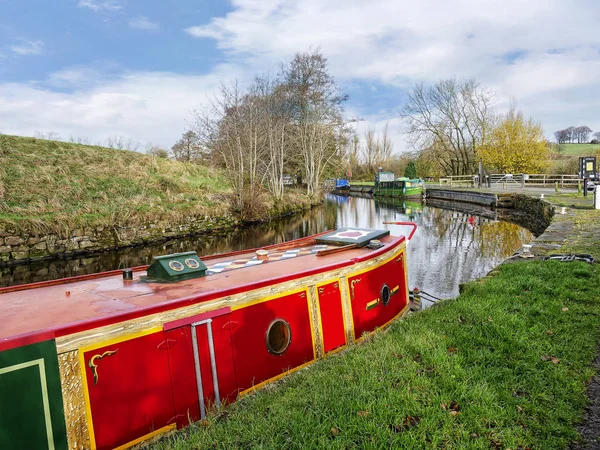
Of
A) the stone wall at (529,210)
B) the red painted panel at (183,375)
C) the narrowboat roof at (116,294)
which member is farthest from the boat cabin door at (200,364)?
the stone wall at (529,210)

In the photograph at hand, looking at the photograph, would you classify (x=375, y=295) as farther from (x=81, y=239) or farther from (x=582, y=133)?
(x=582, y=133)

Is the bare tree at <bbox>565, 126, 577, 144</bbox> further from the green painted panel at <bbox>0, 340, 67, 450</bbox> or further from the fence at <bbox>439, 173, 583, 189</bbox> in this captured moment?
the green painted panel at <bbox>0, 340, 67, 450</bbox>

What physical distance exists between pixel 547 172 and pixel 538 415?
3770cm

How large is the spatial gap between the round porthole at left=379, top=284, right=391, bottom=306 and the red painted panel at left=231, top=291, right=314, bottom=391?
1.73 metres

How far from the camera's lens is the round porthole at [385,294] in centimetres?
585

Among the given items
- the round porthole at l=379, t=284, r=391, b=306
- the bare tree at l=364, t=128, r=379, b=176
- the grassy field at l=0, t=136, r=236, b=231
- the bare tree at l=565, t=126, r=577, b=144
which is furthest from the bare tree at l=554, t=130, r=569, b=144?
the round porthole at l=379, t=284, r=391, b=306

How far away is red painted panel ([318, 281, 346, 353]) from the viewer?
471 cm

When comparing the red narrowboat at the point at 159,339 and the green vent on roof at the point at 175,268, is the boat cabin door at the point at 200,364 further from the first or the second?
the green vent on roof at the point at 175,268

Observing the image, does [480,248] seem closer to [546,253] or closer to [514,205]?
[546,253]

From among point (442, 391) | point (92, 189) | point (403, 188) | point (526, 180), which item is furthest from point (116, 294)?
point (526, 180)

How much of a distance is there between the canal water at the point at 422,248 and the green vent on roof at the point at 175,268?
551 cm

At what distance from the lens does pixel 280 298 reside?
4211 mm

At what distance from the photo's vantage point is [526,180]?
32.8 meters

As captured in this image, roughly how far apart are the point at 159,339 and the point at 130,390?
1.41 feet
